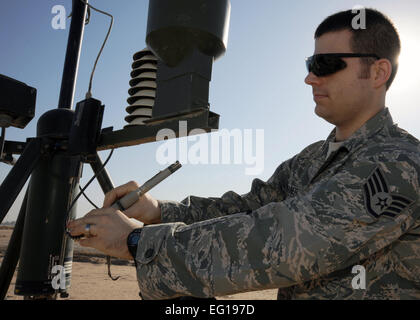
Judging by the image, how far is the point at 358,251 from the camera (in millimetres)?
1289

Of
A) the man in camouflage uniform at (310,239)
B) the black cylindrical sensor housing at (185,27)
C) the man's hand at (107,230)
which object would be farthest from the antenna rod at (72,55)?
the man's hand at (107,230)

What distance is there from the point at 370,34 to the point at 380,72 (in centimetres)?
23

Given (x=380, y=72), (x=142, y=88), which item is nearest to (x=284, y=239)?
(x=380, y=72)

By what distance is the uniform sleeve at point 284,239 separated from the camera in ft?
3.90

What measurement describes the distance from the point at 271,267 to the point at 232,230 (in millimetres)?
179

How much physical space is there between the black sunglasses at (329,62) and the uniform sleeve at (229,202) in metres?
0.67

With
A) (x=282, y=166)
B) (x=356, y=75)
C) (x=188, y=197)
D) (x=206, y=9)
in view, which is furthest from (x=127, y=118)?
(x=356, y=75)

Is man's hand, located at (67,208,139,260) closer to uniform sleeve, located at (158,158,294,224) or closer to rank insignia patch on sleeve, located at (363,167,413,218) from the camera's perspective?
uniform sleeve, located at (158,158,294,224)

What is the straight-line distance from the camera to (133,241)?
4.43 feet

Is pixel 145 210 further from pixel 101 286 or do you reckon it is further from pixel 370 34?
pixel 101 286

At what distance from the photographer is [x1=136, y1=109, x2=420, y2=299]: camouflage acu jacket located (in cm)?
119

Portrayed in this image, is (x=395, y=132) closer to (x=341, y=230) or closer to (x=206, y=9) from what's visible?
(x=341, y=230)

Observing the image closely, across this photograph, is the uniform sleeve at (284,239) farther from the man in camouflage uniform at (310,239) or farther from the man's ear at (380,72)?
the man's ear at (380,72)

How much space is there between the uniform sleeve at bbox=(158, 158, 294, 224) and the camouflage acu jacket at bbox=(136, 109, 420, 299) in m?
0.76
